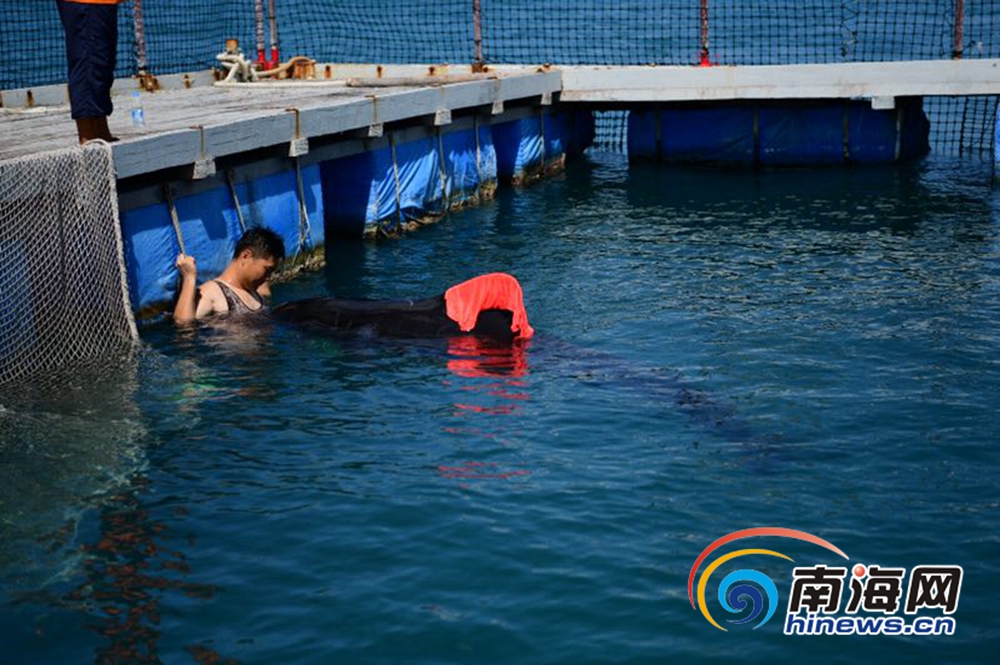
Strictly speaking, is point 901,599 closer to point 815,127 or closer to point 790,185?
point 790,185

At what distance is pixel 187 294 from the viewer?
485 inches

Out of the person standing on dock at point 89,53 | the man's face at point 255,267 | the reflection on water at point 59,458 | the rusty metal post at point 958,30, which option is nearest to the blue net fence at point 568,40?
the rusty metal post at point 958,30

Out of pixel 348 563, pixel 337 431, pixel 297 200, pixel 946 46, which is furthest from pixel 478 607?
pixel 946 46

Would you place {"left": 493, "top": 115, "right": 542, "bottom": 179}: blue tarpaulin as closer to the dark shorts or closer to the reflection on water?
the dark shorts

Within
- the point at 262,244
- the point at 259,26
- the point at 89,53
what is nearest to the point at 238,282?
the point at 262,244

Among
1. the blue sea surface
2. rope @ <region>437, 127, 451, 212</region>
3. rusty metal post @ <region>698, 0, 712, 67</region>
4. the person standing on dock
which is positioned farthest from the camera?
rusty metal post @ <region>698, 0, 712, 67</region>

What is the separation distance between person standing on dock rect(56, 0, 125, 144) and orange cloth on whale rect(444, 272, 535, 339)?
3.54m

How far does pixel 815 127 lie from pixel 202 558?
15.5 meters

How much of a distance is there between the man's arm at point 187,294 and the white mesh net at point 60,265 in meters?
0.48

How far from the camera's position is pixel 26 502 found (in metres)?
8.56

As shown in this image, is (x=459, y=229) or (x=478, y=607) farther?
(x=459, y=229)

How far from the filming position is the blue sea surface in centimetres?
711

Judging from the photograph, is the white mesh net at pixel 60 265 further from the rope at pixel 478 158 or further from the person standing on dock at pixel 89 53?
the rope at pixel 478 158

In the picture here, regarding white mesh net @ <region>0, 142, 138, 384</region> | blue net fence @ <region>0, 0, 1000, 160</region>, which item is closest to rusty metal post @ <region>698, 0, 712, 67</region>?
blue net fence @ <region>0, 0, 1000, 160</region>
